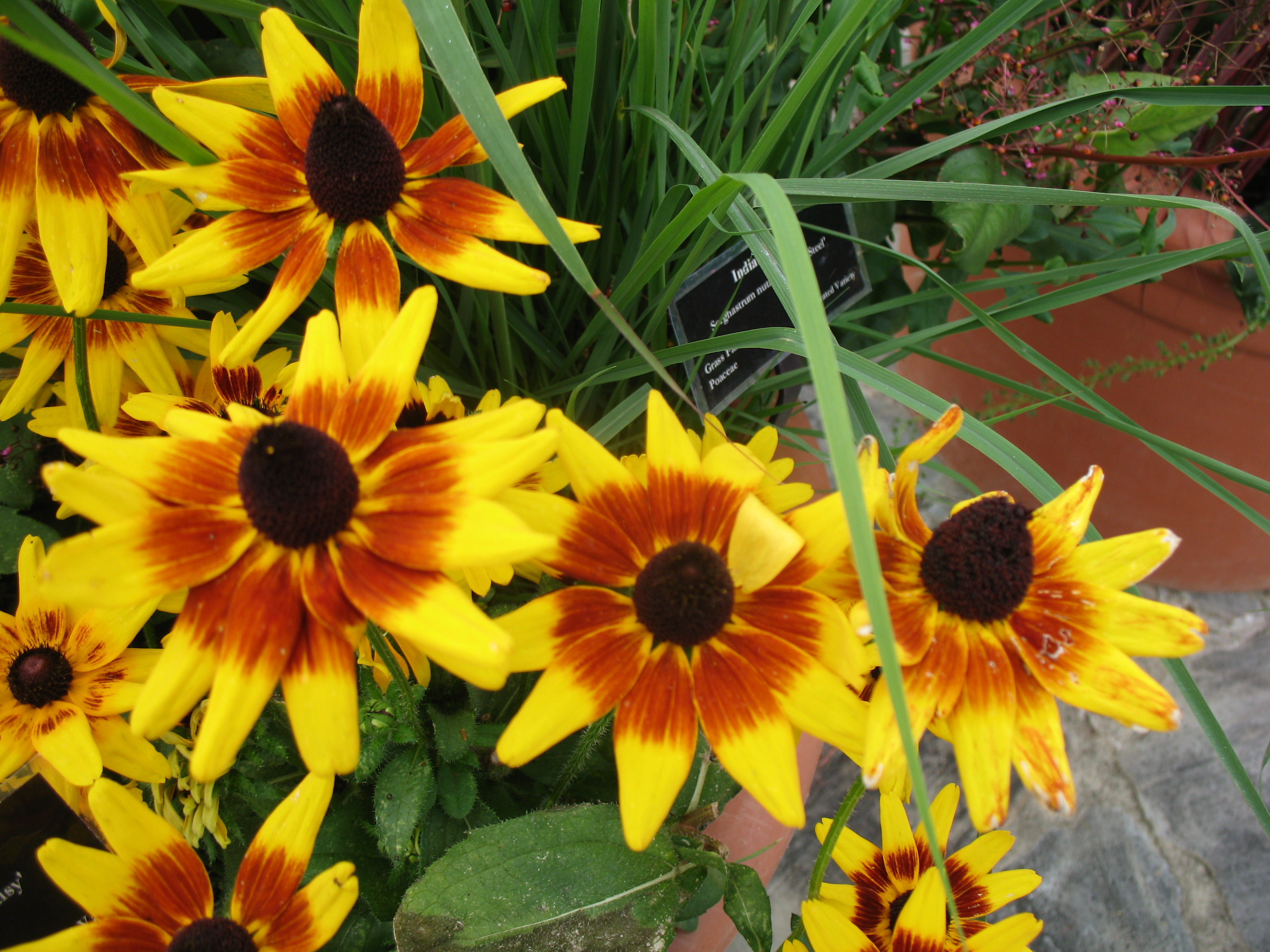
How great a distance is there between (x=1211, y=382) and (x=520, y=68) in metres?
0.81

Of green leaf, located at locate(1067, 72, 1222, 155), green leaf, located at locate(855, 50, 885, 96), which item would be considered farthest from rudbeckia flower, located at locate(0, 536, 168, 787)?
green leaf, located at locate(1067, 72, 1222, 155)

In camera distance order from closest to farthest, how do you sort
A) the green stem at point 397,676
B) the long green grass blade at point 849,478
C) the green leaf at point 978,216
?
the long green grass blade at point 849,478, the green stem at point 397,676, the green leaf at point 978,216

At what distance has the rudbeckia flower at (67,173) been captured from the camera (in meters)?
0.38

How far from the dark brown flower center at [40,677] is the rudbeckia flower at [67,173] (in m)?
A: 0.17

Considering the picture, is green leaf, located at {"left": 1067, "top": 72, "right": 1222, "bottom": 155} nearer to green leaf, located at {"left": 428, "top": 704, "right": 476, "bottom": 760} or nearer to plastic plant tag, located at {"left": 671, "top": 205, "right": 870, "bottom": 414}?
plastic plant tag, located at {"left": 671, "top": 205, "right": 870, "bottom": 414}

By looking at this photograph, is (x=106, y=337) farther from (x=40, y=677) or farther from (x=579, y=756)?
(x=579, y=756)

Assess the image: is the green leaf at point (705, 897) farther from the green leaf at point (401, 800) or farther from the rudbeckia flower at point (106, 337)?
the rudbeckia flower at point (106, 337)

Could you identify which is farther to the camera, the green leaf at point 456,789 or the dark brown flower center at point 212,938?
the green leaf at point 456,789

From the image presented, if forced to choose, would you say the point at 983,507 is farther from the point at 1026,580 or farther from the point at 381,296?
the point at 381,296

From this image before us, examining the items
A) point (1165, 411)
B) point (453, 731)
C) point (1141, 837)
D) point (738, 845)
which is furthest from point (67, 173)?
point (1141, 837)

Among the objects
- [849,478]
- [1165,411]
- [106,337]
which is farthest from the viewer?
[1165,411]

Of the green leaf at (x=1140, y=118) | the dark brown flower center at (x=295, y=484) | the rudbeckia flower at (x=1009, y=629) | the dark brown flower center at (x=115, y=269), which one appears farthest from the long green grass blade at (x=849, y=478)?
the green leaf at (x=1140, y=118)

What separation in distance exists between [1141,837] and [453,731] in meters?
0.90

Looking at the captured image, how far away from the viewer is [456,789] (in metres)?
0.47
